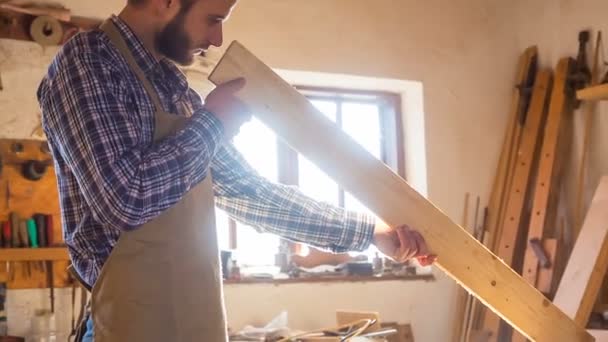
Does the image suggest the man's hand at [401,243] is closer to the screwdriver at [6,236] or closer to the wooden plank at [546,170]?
the screwdriver at [6,236]

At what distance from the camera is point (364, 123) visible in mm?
3303

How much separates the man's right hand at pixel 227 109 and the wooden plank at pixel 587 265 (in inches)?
76.6

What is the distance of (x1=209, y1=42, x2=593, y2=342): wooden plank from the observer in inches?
51.5

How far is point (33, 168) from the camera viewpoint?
2.34 m

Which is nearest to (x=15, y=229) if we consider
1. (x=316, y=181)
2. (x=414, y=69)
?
(x=316, y=181)

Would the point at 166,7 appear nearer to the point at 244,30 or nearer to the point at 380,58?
the point at 244,30

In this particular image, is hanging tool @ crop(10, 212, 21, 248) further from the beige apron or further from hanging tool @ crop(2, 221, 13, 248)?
the beige apron

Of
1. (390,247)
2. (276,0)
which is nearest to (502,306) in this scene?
(390,247)

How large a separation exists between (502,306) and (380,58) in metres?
1.72

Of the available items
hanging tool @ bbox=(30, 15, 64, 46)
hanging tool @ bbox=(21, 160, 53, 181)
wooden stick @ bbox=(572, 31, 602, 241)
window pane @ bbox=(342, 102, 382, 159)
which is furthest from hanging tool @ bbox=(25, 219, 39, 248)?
wooden stick @ bbox=(572, 31, 602, 241)

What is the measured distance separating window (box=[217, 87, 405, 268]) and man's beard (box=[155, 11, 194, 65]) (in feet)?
5.44

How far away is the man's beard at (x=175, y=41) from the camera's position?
1.17 metres

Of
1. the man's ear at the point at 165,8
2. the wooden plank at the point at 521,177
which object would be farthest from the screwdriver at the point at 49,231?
the wooden plank at the point at 521,177

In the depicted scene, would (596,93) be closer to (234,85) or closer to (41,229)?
(234,85)
